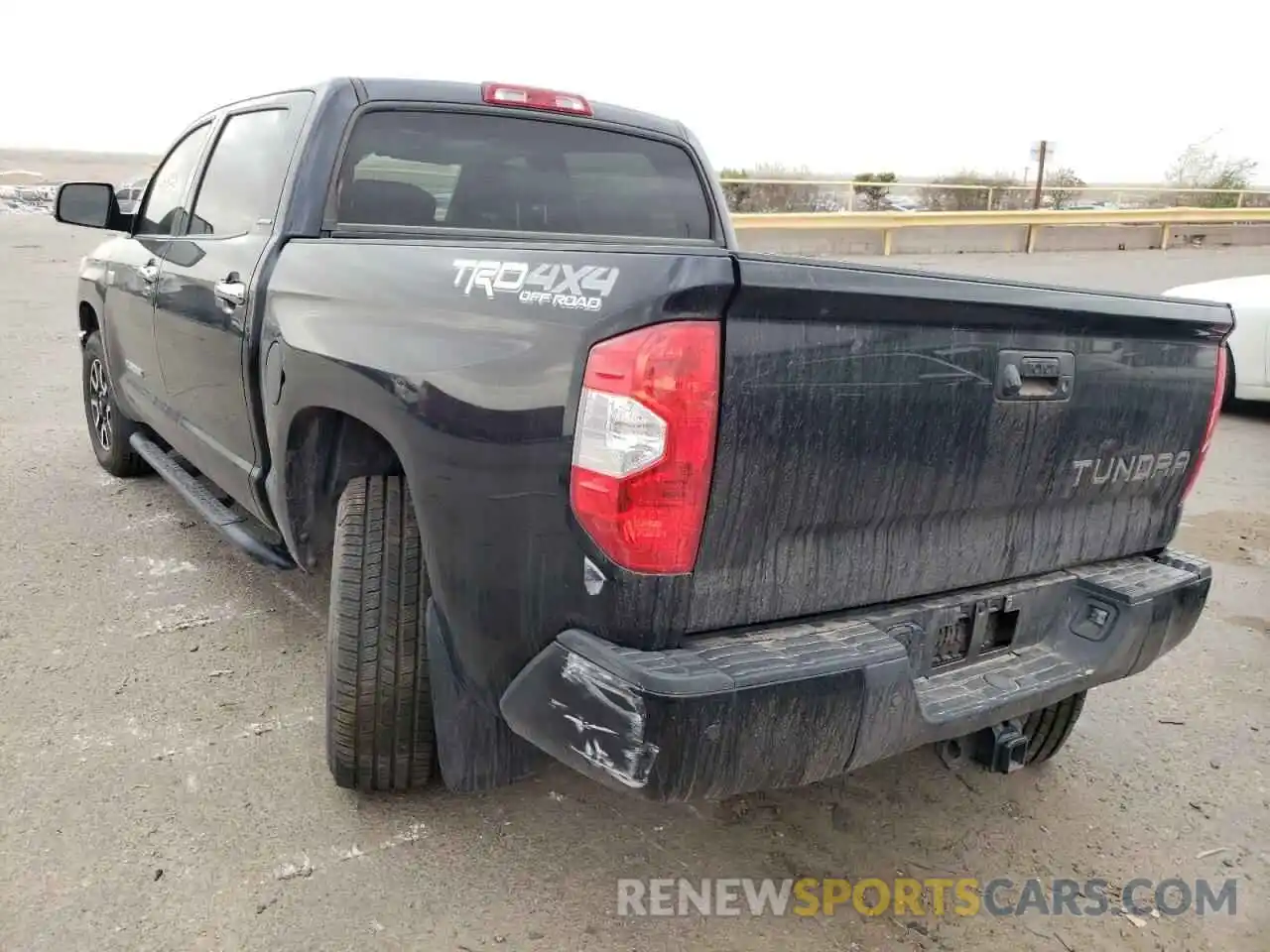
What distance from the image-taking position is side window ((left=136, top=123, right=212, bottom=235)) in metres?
4.27

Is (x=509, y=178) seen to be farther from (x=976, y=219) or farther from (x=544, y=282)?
(x=976, y=219)

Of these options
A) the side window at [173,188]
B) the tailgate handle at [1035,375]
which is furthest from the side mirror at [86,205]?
the tailgate handle at [1035,375]

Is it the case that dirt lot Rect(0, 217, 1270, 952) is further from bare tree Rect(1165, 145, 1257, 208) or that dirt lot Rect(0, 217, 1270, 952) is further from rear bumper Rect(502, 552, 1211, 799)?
bare tree Rect(1165, 145, 1257, 208)

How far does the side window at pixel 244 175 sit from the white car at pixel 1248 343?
650cm

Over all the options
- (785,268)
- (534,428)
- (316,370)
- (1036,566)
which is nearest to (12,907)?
(316,370)

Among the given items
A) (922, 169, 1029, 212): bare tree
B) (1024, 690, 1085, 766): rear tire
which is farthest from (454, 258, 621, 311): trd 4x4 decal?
(922, 169, 1029, 212): bare tree

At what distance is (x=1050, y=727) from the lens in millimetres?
3053

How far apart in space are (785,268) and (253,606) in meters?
2.90

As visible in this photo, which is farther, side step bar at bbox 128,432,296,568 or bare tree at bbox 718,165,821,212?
bare tree at bbox 718,165,821,212

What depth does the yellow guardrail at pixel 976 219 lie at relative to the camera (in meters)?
18.3

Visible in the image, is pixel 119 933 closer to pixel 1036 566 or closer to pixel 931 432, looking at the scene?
pixel 931 432
